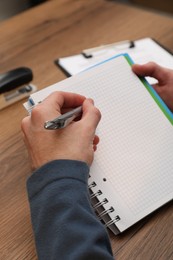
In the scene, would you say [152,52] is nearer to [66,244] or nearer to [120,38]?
[120,38]

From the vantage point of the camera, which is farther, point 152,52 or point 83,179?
point 152,52

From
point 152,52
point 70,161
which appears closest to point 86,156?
point 70,161

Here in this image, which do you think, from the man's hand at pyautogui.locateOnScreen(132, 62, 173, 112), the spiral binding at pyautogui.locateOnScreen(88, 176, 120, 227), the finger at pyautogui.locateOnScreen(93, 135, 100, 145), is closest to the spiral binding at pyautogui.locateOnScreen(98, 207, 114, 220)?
the spiral binding at pyautogui.locateOnScreen(88, 176, 120, 227)

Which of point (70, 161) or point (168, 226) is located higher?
point (70, 161)

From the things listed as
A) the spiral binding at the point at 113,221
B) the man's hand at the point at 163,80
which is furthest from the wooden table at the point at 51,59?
the man's hand at the point at 163,80

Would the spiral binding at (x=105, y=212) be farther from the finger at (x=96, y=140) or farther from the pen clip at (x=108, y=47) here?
the pen clip at (x=108, y=47)

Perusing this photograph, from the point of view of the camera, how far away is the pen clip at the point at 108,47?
3.05ft

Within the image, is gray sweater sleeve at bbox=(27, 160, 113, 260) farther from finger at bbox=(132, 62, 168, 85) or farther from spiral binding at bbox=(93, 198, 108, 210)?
finger at bbox=(132, 62, 168, 85)

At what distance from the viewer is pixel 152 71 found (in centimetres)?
70

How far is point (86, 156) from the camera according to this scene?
52cm

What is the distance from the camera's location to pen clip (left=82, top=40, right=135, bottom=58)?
36.6 inches

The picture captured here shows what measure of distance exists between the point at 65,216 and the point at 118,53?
0.60 meters

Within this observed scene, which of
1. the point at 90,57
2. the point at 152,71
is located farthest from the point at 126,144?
the point at 90,57

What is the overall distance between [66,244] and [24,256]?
111 millimetres
